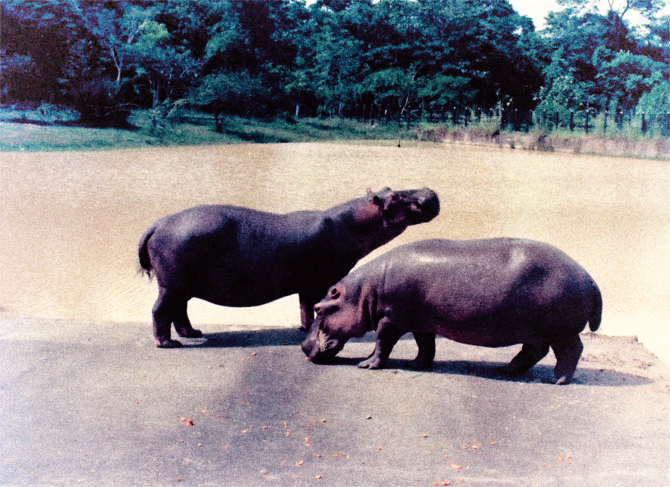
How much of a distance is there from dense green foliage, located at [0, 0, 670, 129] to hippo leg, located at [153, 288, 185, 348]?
5.63 m

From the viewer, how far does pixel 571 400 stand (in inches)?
183

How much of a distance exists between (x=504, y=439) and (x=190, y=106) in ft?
27.0

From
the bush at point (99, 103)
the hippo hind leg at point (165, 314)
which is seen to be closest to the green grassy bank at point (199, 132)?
the bush at point (99, 103)

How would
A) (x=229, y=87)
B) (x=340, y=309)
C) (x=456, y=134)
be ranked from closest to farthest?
(x=340, y=309) < (x=229, y=87) < (x=456, y=134)

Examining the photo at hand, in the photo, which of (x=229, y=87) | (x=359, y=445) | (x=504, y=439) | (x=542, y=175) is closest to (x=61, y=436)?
(x=359, y=445)

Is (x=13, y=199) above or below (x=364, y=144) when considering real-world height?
below

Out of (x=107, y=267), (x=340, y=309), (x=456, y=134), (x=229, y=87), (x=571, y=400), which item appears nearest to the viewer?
(x=571, y=400)

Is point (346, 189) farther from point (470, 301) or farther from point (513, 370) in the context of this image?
point (470, 301)

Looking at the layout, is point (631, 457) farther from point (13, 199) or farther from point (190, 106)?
point (13, 199)

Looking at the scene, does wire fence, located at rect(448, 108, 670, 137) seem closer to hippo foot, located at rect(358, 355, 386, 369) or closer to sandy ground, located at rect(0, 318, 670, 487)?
sandy ground, located at rect(0, 318, 670, 487)

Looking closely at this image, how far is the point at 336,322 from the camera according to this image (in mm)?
5207

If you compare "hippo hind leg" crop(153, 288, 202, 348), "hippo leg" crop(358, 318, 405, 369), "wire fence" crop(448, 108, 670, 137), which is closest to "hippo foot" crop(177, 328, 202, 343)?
"hippo hind leg" crop(153, 288, 202, 348)

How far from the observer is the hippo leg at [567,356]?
4.80 metres

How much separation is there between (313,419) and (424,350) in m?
1.26
